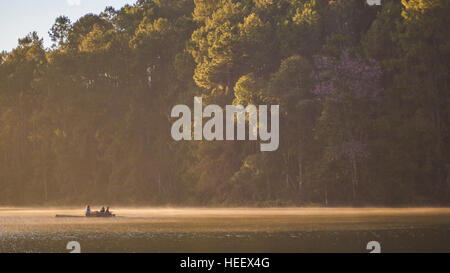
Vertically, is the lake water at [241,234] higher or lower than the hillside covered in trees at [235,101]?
lower

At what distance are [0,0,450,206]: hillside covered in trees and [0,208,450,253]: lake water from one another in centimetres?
1283

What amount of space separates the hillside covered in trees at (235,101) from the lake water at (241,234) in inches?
505

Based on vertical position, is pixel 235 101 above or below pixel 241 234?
above

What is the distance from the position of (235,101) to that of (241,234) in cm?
2805

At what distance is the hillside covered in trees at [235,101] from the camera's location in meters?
55.9

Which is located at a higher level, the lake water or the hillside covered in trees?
the hillside covered in trees

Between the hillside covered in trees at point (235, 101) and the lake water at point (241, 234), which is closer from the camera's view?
the lake water at point (241, 234)

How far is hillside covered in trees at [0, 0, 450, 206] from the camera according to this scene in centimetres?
5594

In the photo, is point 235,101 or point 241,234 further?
point 235,101

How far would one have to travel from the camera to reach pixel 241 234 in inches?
1307

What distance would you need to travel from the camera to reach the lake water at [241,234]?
28156 mm

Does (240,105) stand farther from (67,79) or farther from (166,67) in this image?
(67,79)

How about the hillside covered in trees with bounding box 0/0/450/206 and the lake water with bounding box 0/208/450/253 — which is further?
the hillside covered in trees with bounding box 0/0/450/206

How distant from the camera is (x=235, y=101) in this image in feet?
197
